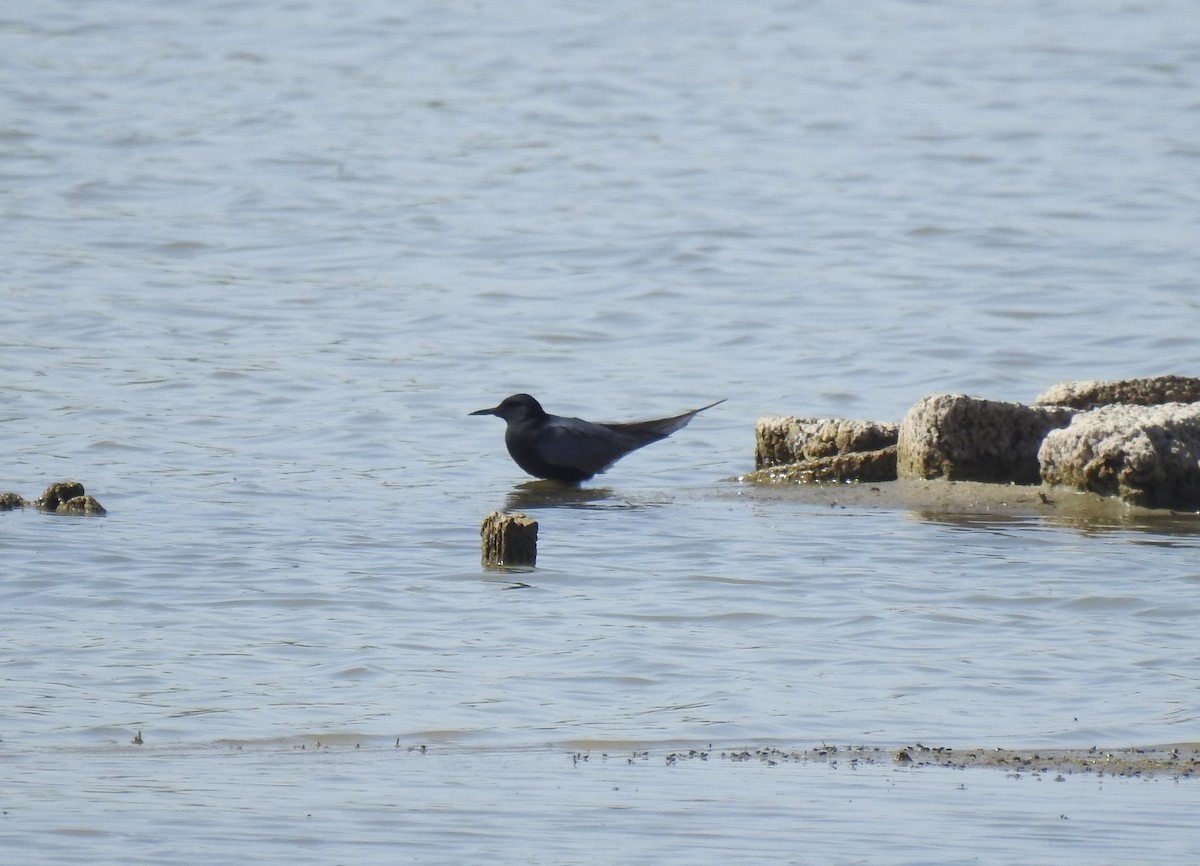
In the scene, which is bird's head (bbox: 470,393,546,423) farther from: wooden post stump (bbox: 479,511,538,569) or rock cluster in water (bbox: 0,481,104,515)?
wooden post stump (bbox: 479,511,538,569)

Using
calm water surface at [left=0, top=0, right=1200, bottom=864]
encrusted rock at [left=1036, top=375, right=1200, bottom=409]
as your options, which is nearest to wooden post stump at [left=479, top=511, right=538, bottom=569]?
calm water surface at [left=0, top=0, right=1200, bottom=864]

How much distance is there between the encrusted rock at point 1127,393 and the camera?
9633mm

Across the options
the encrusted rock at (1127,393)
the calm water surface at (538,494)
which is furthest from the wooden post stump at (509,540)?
the encrusted rock at (1127,393)

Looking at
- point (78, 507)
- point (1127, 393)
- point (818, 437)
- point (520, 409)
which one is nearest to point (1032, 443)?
point (1127, 393)

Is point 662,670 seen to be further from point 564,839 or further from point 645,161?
point 645,161

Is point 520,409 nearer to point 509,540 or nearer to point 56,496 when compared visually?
point 56,496

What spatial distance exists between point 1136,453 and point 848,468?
152 centimetres

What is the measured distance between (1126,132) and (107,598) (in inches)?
660

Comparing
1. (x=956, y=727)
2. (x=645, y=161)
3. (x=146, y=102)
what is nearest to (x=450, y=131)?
(x=645, y=161)

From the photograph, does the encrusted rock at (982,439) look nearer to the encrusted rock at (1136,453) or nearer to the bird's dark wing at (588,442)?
the encrusted rock at (1136,453)

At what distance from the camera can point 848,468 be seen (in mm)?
9852

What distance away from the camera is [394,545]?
8531mm

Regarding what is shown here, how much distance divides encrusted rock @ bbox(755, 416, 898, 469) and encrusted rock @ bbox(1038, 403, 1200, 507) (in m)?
1.13

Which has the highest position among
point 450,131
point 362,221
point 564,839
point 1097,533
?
point 450,131
